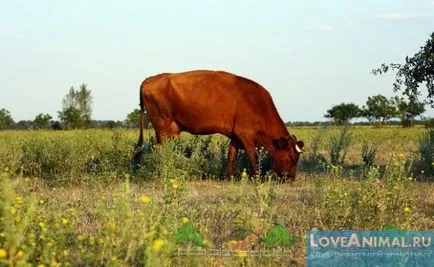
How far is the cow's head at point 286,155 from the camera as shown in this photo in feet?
43.3

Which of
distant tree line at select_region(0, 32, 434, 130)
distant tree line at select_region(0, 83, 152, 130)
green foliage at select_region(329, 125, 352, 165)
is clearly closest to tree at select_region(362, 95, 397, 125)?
distant tree line at select_region(0, 32, 434, 130)

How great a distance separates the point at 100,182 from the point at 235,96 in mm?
4112

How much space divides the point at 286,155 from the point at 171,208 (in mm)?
7112

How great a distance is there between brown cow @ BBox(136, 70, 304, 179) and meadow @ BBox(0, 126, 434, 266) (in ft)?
2.16

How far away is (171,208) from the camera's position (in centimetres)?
644

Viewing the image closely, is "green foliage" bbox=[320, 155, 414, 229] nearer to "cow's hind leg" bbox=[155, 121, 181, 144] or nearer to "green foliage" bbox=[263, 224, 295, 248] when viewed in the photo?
"green foliage" bbox=[263, 224, 295, 248]

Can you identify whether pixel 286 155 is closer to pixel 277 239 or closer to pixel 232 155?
pixel 232 155

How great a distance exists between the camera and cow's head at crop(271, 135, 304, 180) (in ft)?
43.3

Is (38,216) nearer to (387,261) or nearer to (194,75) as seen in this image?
(387,261)

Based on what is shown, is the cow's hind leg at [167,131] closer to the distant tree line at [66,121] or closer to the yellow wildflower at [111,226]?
the yellow wildflower at [111,226]

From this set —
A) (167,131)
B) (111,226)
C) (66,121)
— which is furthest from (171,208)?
(66,121)

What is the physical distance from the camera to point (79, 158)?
1293 cm

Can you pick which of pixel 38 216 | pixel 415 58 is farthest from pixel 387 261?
pixel 415 58

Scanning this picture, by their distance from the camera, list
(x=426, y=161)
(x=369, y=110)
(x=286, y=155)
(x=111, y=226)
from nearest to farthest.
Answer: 1. (x=111, y=226)
2. (x=286, y=155)
3. (x=426, y=161)
4. (x=369, y=110)
